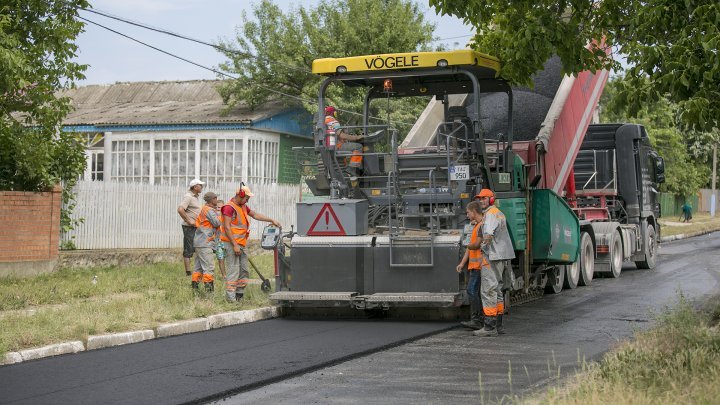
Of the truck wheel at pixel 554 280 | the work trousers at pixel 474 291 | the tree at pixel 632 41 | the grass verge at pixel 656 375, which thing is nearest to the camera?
A: the grass verge at pixel 656 375

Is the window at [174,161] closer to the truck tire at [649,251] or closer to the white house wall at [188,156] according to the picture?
the white house wall at [188,156]

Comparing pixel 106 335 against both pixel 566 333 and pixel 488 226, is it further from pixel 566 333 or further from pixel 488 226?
pixel 566 333

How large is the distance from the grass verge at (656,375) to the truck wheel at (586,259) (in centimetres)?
879

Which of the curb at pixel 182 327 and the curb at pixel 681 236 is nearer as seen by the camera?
the curb at pixel 182 327

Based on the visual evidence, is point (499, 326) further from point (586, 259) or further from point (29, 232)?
point (29, 232)

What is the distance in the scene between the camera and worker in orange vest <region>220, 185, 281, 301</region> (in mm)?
13609

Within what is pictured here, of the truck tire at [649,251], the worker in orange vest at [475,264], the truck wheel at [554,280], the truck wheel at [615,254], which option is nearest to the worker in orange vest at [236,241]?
the worker in orange vest at [475,264]

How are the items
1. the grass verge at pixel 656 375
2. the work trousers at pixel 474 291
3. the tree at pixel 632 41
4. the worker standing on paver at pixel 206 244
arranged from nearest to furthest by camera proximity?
the grass verge at pixel 656 375
the tree at pixel 632 41
the work trousers at pixel 474 291
the worker standing on paver at pixel 206 244

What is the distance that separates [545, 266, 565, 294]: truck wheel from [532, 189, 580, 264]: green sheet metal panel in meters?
0.98

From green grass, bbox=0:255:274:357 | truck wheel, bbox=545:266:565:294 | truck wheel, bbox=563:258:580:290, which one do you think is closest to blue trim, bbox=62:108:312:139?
green grass, bbox=0:255:274:357

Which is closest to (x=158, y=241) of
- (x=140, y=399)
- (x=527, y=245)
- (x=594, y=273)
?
(x=594, y=273)

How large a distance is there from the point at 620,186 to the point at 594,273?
2.14 m

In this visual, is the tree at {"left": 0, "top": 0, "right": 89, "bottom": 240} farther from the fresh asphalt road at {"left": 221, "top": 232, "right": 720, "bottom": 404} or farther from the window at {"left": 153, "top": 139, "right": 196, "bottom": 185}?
the window at {"left": 153, "top": 139, "right": 196, "bottom": 185}

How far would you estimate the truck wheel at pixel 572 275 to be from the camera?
1698 centimetres
